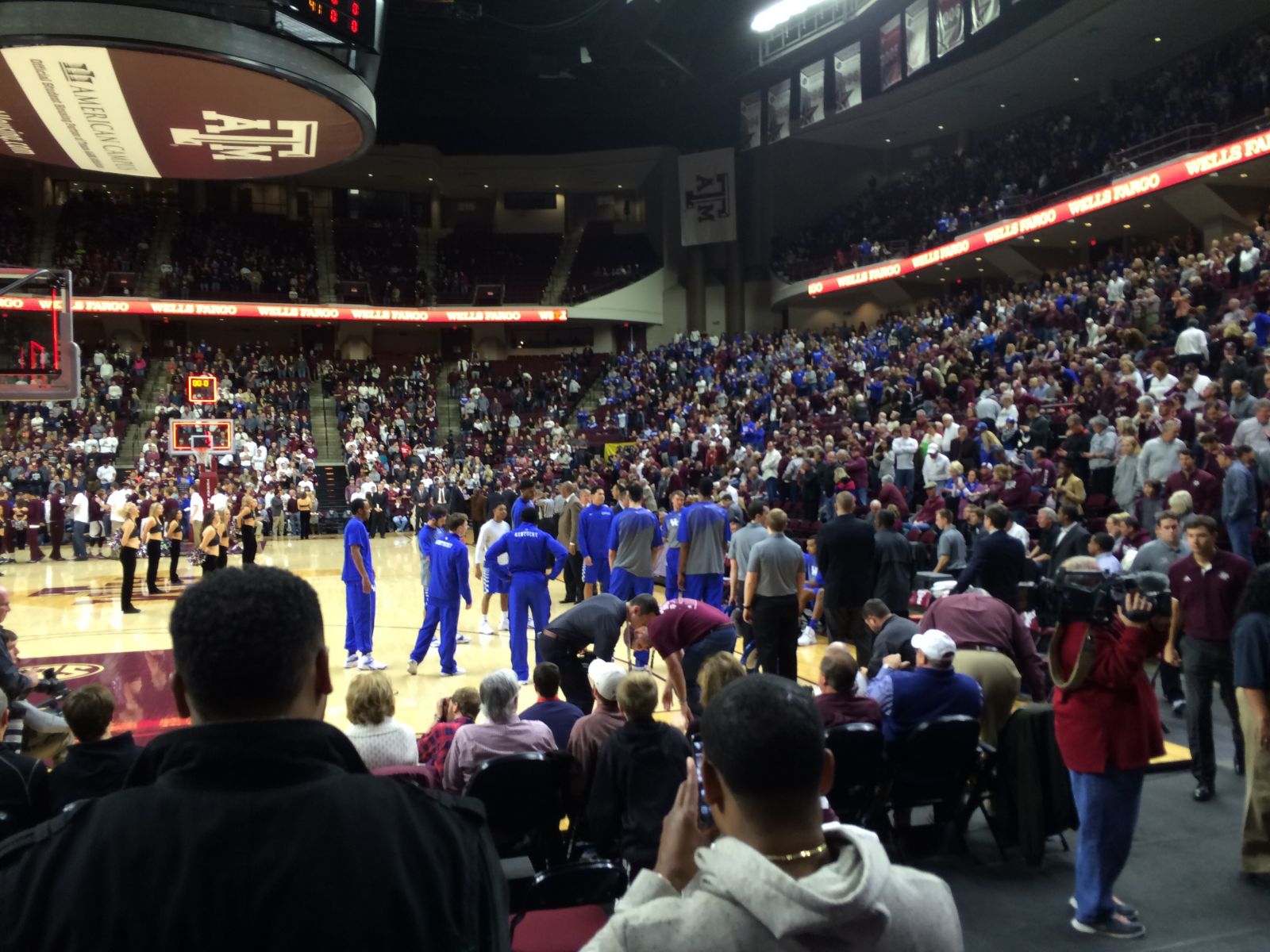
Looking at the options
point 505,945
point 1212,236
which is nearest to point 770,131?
point 1212,236

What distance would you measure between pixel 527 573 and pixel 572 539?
4868 millimetres

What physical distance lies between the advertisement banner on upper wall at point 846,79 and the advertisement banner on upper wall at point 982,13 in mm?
4854

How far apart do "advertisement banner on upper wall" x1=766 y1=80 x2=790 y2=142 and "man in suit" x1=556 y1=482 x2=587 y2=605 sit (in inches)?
785

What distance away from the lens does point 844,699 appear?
16.1 feet

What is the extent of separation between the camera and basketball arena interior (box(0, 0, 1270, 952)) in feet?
4.67

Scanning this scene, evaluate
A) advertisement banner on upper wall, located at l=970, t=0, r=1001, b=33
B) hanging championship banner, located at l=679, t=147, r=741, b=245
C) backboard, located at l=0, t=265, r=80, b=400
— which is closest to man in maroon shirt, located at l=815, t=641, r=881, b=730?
backboard, located at l=0, t=265, r=80, b=400

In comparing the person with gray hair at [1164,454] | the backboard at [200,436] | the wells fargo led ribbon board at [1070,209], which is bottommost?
the person with gray hair at [1164,454]

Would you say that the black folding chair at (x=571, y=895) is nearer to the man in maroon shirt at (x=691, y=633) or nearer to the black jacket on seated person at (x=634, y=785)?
the black jacket on seated person at (x=634, y=785)

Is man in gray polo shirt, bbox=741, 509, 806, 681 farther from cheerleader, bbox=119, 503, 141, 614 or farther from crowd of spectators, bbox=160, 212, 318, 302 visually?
crowd of spectators, bbox=160, 212, 318, 302

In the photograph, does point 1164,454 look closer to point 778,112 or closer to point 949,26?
point 949,26

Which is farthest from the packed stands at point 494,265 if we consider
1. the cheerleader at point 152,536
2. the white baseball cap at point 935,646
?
the white baseball cap at point 935,646

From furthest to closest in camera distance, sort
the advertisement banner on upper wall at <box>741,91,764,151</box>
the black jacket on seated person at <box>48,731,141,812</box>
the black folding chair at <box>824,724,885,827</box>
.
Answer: the advertisement banner on upper wall at <box>741,91,764,151</box> → the black folding chair at <box>824,724,885,827</box> → the black jacket on seated person at <box>48,731,141,812</box>

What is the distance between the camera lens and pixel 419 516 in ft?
86.5

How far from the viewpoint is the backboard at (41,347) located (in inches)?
451
